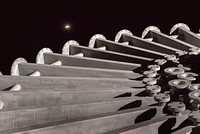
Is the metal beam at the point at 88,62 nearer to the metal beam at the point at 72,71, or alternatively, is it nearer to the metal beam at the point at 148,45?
the metal beam at the point at 72,71

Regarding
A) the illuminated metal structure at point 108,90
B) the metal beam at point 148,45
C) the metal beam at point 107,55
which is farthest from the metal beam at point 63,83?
the metal beam at point 148,45

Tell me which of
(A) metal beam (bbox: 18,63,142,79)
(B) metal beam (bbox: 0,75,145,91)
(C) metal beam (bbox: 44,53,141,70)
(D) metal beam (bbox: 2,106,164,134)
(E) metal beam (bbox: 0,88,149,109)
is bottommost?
(D) metal beam (bbox: 2,106,164,134)

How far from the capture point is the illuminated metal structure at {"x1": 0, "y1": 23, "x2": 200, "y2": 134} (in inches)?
53.5

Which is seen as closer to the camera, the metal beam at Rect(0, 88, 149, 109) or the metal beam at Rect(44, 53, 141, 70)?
the metal beam at Rect(0, 88, 149, 109)

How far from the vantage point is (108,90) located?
5.42ft

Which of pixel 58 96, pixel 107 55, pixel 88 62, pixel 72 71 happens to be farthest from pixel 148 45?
pixel 58 96

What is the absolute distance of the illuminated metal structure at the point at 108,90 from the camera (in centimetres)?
136

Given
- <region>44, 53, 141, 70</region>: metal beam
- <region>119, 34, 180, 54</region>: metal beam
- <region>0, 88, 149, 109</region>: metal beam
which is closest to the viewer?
<region>0, 88, 149, 109</region>: metal beam

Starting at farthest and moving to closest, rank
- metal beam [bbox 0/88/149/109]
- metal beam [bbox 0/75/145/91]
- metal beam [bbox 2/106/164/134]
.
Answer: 1. metal beam [bbox 0/75/145/91]
2. metal beam [bbox 0/88/149/109]
3. metal beam [bbox 2/106/164/134]

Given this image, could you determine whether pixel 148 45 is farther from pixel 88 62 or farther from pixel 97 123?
pixel 97 123

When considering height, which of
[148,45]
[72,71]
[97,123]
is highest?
[148,45]

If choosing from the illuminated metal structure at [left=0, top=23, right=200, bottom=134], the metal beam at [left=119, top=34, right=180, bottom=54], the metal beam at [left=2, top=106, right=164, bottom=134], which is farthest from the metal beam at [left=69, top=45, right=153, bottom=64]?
the metal beam at [left=2, top=106, right=164, bottom=134]

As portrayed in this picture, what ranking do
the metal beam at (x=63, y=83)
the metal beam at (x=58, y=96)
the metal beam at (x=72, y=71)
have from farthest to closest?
the metal beam at (x=72, y=71) < the metal beam at (x=63, y=83) < the metal beam at (x=58, y=96)

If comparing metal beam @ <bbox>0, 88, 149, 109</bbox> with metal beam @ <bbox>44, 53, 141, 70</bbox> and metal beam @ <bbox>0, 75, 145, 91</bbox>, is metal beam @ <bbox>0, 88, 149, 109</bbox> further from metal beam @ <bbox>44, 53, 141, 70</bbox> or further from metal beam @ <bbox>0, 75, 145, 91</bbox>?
metal beam @ <bbox>44, 53, 141, 70</bbox>
